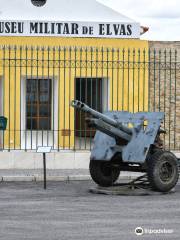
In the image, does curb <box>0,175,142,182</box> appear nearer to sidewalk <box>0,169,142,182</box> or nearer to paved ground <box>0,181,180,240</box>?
sidewalk <box>0,169,142,182</box>

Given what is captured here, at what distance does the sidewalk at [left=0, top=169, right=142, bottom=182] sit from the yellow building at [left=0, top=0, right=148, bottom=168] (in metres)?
4.41

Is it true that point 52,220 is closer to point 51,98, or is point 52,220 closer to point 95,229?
point 95,229

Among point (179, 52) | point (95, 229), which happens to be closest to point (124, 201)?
point (95, 229)

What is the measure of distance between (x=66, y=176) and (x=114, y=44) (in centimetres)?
820

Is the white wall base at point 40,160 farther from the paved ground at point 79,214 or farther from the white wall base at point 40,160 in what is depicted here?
the paved ground at point 79,214

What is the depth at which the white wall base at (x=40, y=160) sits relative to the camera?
947 inches

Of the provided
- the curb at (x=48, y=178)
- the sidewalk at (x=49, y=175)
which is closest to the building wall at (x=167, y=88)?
the sidewalk at (x=49, y=175)

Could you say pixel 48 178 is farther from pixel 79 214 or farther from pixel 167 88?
pixel 167 88

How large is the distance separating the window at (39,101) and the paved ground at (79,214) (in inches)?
350

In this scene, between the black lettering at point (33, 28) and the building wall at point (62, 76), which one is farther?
the black lettering at point (33, 28)

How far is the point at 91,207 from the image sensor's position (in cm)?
1606

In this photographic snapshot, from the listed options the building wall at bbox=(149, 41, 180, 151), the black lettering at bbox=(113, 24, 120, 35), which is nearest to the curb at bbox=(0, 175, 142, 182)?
the building wall at bbox=(149, 41, 180, 151)

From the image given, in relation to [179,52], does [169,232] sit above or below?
below

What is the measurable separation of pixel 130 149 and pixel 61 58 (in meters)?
10.1
